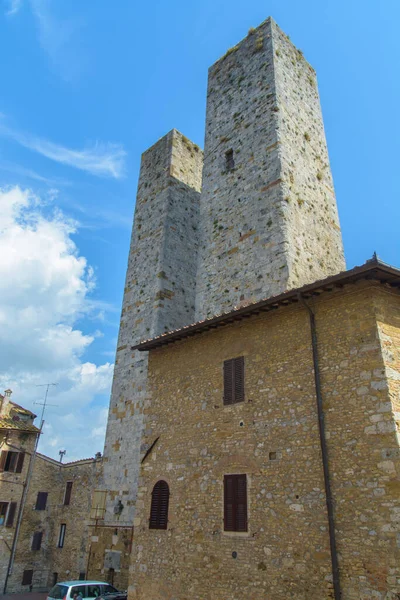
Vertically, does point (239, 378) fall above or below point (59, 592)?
above

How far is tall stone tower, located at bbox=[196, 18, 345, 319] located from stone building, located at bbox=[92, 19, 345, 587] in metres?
0.05

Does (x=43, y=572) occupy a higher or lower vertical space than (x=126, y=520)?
lower

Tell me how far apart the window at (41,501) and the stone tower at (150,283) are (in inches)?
452

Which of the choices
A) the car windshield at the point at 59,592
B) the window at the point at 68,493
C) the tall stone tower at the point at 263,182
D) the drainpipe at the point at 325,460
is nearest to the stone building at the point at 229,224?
the tall stone tower at the point at 263,182

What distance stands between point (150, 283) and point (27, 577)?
17791mm

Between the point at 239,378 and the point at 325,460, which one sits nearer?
the point at 325,460

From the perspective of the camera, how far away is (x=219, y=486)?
1009 centimetres

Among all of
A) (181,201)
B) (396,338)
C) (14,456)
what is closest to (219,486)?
(396,338)

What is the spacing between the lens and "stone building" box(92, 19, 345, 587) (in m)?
15.3

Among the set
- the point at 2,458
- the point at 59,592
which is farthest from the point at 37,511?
the point at 59,592

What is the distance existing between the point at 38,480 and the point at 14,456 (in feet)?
6.91

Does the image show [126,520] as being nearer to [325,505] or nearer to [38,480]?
[325,505]

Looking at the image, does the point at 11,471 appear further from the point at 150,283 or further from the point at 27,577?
the point at 150,283

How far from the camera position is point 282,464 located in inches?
358
